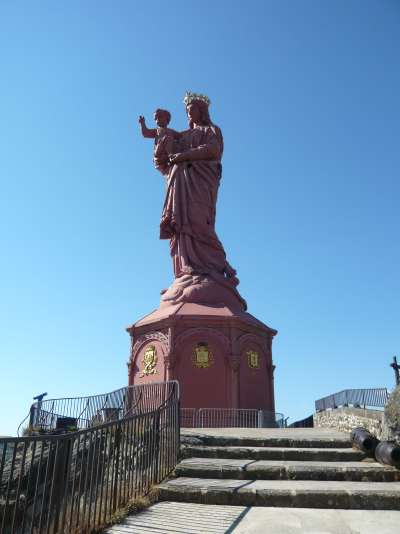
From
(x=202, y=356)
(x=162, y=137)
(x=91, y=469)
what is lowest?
(x=91, y=469)

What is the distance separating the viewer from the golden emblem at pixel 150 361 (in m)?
17.7

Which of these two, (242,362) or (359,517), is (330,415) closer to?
(242,362)

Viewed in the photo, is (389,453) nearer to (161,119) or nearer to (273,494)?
(273,494)

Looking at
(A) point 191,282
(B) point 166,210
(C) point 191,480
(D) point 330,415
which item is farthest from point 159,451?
(B) point 166,210

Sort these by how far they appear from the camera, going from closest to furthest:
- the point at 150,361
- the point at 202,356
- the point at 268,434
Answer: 1. the point at 268,434
2. the point at 202,356
3. the point at 150,361

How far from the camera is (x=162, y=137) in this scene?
73.9 feet

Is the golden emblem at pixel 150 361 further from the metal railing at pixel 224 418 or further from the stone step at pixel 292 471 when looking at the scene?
the stone step at pixel 292 471

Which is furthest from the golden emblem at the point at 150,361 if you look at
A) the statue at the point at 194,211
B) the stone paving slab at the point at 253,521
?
the stone paving slab at the point at 253,521

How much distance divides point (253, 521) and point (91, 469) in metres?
1.87

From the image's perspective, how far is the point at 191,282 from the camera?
19.8m

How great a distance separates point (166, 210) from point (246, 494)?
17.1 metres

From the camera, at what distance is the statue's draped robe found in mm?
20734

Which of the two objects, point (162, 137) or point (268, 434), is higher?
point (162, 137)

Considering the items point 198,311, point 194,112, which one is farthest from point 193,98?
point 198,311
